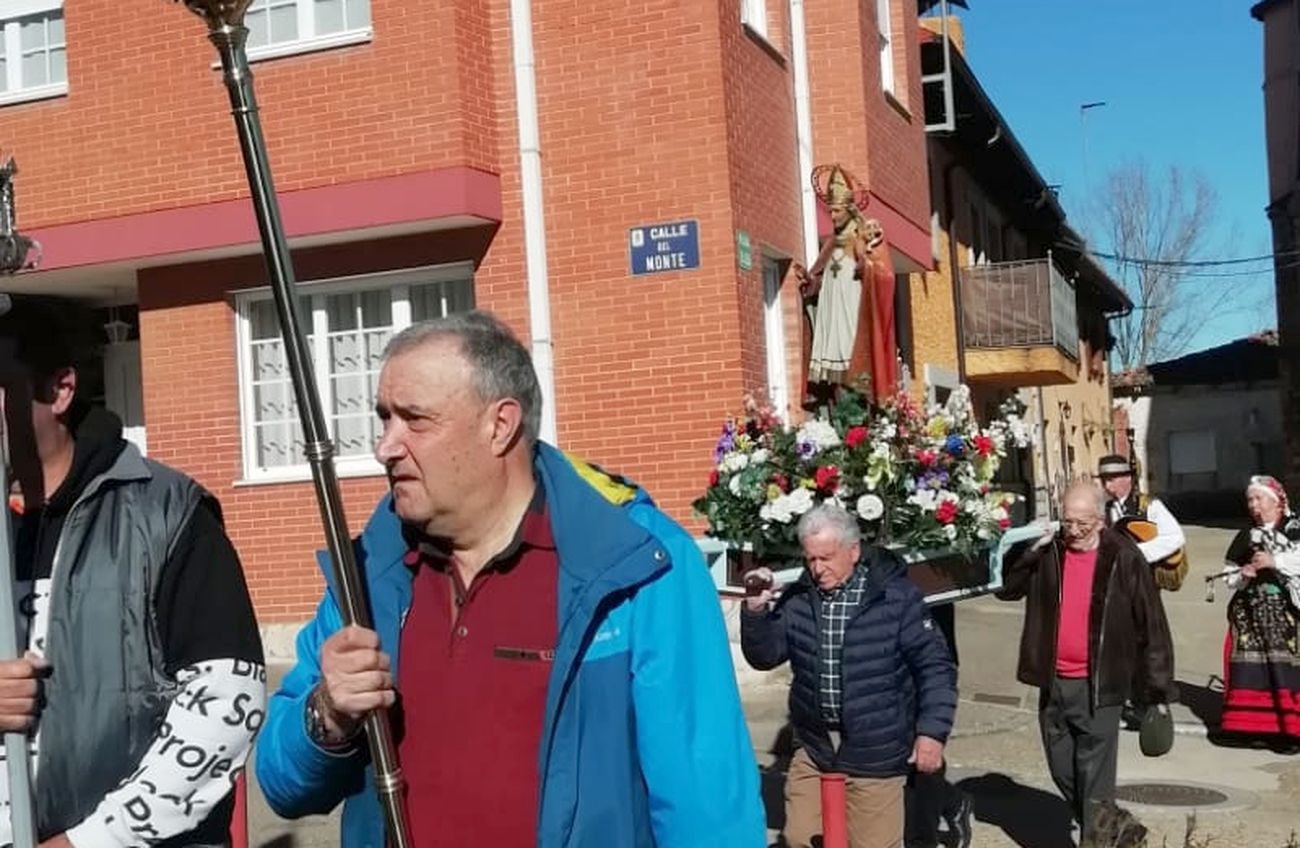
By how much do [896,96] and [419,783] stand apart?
14.3 m

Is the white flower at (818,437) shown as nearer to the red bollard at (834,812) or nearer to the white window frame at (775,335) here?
the red bollard at (834,812)

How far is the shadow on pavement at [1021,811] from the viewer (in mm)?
7590

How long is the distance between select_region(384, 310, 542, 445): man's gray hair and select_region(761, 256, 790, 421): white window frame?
9448mm

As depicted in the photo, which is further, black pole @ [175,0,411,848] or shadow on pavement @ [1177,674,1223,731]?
shadow on pavement @ [1177,674,1223,731]

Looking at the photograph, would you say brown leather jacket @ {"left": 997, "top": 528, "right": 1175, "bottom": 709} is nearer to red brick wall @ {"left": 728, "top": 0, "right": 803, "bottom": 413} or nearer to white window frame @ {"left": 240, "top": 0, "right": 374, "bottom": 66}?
red brick wall @ {"left": 728, "top": 0, "right": 803, "bottom": 413}

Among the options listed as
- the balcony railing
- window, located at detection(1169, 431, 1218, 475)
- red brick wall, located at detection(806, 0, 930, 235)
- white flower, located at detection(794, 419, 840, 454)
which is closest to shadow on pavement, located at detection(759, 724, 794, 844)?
white flower, located at detection(794, 419, 840, 454)

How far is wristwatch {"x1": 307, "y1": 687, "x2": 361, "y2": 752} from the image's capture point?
252cm

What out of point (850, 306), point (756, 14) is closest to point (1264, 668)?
point (850, 306)

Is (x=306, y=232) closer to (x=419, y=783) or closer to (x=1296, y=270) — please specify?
(x=419, y=783)

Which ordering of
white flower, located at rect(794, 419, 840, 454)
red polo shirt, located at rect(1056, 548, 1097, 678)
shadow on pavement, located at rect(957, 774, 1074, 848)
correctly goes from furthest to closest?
shadow on pavement, located at rect(957, 774, 1074, 848) → red polo shirt, located at rect(1056, 548, 1097, 678) → white flower, located at rect(794, 419, 840, 454)

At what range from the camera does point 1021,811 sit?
8.20 meters

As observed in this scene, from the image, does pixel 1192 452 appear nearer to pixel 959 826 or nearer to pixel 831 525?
pixel 959 826

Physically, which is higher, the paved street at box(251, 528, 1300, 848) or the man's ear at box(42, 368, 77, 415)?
the man's ear at box(42, 368, 77, 415)

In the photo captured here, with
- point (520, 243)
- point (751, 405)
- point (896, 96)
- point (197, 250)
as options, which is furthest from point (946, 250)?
point (751, 405)
